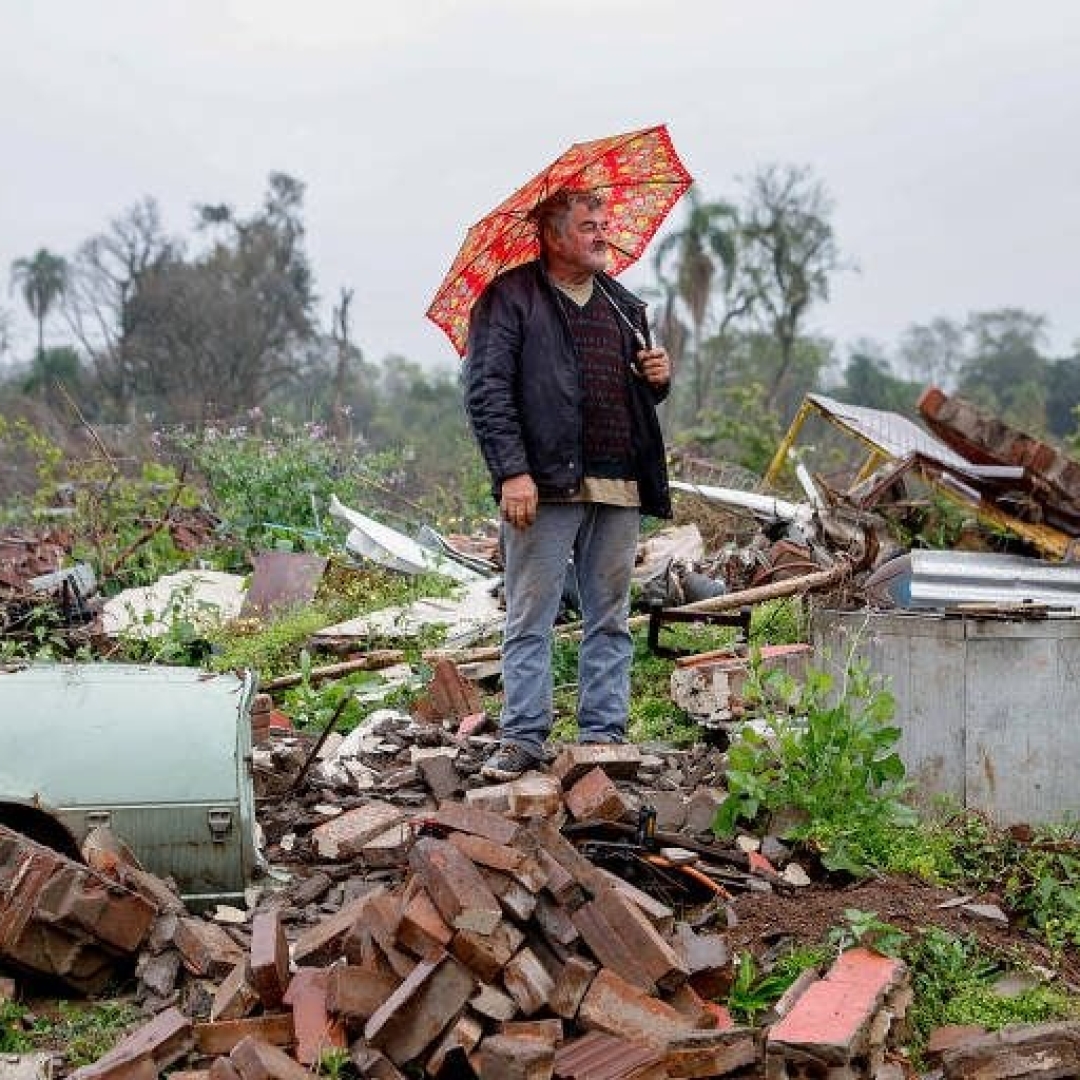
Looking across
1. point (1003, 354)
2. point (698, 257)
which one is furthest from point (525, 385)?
point (1003, 354)

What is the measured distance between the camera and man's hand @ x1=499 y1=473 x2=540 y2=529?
4777mm

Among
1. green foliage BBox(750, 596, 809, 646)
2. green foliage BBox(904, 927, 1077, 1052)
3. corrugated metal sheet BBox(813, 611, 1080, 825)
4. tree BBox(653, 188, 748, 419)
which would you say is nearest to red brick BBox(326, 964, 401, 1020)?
green foliage BBox(904, 927, 1077, 1052)

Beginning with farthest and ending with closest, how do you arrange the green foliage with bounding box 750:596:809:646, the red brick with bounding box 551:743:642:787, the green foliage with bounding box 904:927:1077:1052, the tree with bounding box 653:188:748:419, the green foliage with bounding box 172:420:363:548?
the tree with bounding box 653:188:748:419 → the green foliage with bounding box 172:420:363:548 → the green foliage with bounding box 750:596:809:646 → the red brick with bounding box 551:743:642:787 → the green foliage with bounding box 904:927:1077:1052

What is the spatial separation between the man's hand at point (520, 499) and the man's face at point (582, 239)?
2.62 ft

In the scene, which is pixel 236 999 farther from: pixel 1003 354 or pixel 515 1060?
pixel 1003 354

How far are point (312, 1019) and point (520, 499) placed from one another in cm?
202

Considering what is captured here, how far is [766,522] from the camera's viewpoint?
374 inches

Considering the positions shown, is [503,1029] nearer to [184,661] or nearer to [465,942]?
[465,942]

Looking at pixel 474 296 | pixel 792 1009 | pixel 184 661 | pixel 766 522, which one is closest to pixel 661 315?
pixel 766 522

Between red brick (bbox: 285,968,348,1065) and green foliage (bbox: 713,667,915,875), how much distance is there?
5.38ft

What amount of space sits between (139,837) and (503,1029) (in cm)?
131

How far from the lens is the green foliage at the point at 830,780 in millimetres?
4430

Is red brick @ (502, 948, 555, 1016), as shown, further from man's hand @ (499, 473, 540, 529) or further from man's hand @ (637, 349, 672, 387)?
man's hand @ (637, 349, 672, 387)

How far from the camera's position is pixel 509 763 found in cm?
483
